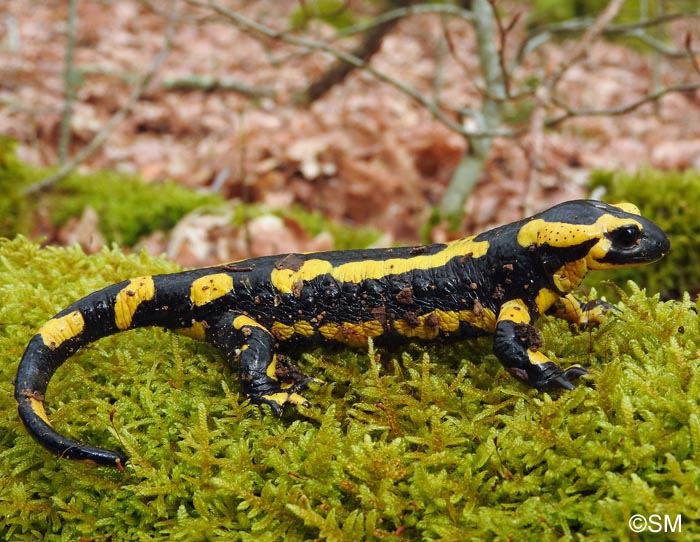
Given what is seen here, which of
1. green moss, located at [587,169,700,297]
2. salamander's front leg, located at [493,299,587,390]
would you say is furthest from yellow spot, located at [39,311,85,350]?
green moss, located at [587,169,700,297]

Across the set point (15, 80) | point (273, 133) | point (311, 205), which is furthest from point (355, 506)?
point (15, 80)

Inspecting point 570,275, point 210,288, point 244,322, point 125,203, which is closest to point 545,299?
point 570,275

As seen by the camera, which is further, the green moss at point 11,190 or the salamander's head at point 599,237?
the green moss at point 11,190

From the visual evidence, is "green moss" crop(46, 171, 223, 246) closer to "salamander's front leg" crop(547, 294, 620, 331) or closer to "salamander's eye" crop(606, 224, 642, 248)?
"salamander's front leg" crop(547, 294, 620, 331)

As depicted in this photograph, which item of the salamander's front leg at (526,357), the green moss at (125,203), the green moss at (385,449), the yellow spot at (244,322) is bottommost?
the green moss at (125,203)

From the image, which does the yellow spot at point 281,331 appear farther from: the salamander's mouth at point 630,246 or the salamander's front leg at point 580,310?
the salamander's mouth at point 630,246

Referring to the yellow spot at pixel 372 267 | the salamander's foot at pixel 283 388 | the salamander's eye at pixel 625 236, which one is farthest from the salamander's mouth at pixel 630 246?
the salamander's foot at pixel 283 388

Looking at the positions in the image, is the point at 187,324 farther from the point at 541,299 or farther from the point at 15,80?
the point at 15,80

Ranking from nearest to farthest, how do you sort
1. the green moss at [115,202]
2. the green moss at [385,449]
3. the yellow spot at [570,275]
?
the green moss at [385,449] < the yellow spot at [570,275] < the green moss at [115,202]
